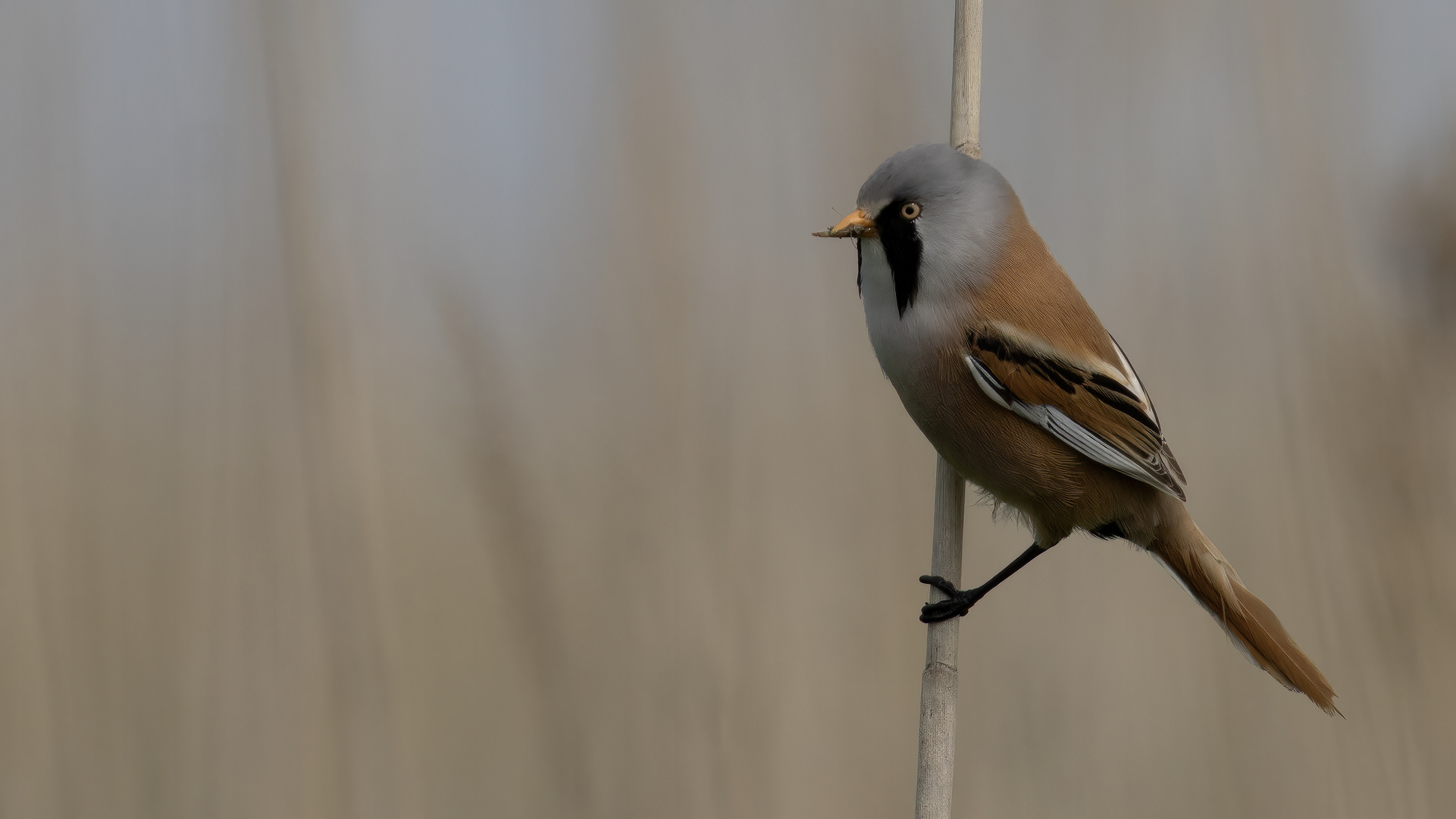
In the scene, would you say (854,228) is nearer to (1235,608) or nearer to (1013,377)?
(1013,377)

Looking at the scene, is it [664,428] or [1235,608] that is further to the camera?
[664,428]

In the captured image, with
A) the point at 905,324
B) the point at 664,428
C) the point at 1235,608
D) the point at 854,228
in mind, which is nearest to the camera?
the point at 854,228

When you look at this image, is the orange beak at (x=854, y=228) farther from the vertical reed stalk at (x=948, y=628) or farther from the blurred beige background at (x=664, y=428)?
the blurred beige background at (x=664, y=428)

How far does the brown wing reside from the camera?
1398 mm

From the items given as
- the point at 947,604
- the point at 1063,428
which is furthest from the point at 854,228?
the point at 947,604

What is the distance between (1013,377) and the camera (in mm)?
1401

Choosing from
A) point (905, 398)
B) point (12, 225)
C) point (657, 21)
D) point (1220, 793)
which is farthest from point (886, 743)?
point (12, 225)

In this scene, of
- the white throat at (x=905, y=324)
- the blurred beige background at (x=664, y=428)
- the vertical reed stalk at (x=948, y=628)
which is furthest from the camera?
the blurred beige background at (x=664, y=428)

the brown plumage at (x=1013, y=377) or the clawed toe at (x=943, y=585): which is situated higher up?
the brown plumage at (x=1013, y=377)

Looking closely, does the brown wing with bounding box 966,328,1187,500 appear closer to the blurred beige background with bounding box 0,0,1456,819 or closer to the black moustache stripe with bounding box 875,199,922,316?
the black moustache stripe with bounding box 875,199,922,316

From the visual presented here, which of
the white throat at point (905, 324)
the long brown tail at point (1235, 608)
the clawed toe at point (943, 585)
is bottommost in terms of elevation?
the long brown tail at point (1235, 608)

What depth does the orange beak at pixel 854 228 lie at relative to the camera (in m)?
1.28

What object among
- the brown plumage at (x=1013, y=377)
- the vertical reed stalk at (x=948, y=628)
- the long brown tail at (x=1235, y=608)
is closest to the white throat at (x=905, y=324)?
the brown plumage at (x=1013, y=377)

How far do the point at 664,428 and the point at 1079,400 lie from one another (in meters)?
0.87
